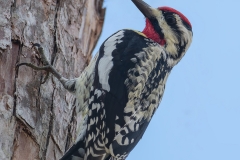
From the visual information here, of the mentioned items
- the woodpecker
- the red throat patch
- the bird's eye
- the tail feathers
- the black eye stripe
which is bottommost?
the tail feathers

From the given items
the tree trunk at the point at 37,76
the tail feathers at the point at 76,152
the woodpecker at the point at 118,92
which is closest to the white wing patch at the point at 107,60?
the woodpecker at the point at 118,92

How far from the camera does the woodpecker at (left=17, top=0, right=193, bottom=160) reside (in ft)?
8.65

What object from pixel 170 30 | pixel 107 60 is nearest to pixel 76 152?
pixel 107 60

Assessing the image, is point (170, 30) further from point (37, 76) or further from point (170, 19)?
Answer: point (37, 76)

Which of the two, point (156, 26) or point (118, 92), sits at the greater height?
point (156, 26)

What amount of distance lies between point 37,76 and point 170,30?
124cm

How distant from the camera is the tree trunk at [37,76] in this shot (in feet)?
8.21

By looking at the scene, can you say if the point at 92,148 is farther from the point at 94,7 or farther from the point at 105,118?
the point at 94,7

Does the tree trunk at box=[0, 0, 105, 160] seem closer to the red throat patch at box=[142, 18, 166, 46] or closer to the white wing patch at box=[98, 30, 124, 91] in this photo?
the white wing patch at box=[98, 30, 124, 91]

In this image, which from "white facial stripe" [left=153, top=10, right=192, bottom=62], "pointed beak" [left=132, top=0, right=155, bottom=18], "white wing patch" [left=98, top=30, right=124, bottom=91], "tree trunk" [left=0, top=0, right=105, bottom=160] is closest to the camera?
"tree trunk" [left=0, top=0, right=105, bottom=160]

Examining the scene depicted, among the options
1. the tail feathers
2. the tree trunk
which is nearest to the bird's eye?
the tree trunk

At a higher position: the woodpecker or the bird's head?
the bird's head

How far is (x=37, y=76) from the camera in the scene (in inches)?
111

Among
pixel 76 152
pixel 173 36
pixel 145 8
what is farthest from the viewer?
pixel 145 8
